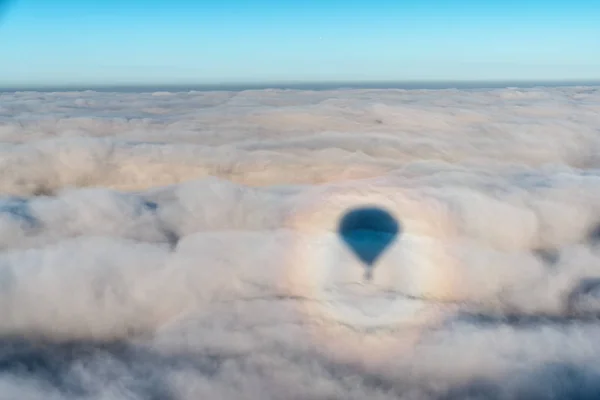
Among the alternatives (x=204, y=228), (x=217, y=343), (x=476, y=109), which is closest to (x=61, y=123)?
(x=204, y=228)

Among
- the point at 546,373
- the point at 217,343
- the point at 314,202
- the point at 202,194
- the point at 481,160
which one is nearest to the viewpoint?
the point at 546,373

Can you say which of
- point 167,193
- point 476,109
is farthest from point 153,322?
point 476,109

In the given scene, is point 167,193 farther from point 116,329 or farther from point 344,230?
point 116,329

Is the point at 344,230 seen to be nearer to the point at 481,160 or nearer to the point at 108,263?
the point at 108,263

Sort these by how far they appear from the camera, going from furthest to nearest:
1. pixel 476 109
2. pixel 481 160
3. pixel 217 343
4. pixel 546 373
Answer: pixel 476 109
pixel 481 160
pixel 217 343
pixel 546 373

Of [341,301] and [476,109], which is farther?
[476,109]

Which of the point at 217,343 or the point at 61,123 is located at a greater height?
the point at 61,123
